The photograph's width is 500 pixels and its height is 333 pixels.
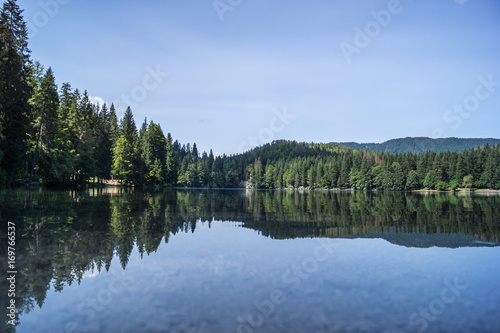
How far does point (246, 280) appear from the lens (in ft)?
35.4

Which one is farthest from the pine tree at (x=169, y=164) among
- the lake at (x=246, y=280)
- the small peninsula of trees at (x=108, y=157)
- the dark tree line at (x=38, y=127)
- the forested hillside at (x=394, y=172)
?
the lake at (x=246, y=280)

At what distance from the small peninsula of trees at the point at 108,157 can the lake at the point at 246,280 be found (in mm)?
30196

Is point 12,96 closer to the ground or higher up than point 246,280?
higher up

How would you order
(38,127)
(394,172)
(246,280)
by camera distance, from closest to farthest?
(246,280), (38,127), (394,172)

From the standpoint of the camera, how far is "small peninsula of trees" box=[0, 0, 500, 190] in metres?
42.2

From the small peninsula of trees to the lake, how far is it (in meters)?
30.2

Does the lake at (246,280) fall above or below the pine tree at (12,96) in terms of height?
below

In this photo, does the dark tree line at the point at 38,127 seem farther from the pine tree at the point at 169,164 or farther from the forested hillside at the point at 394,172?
the forested hillside at the point at 394,172

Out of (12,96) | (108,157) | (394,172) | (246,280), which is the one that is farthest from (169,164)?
(394,172)

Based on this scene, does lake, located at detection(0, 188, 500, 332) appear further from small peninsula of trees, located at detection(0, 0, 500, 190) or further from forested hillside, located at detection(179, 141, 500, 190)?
forested hillside, located at detection(179, 141, 500, 190)

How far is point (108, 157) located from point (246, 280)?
3202 inches

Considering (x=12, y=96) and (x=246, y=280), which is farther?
(x=12, y=96)

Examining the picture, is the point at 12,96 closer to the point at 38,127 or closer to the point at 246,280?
the point at 38,127

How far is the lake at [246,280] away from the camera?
7.77 metres
